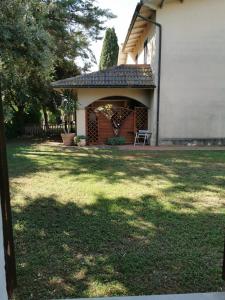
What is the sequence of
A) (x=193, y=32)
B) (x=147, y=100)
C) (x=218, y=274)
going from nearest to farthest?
→ (x=218, y=274), (x=193, y=32), (x=147, y=100)

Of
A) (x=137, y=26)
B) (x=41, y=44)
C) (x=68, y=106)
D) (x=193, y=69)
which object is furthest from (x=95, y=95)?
(x=41, y=44)

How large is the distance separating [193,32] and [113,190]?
1018 centimetres

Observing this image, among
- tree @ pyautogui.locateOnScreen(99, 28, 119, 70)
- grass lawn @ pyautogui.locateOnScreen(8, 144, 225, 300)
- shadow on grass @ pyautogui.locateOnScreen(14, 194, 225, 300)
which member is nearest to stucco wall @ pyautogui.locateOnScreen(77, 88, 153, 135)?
grass lawn @ pyautogui.locateOnScreen(8, 144, 225, 300)

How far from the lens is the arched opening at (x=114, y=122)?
16.1 meters

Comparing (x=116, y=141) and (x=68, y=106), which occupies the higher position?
(x=68, y=106)

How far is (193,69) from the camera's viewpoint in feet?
48.7

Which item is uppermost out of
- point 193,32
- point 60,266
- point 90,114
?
point 193,32

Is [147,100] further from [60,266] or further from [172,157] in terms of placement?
[60,266]

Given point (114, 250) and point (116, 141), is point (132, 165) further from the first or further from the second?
point (114, 250)

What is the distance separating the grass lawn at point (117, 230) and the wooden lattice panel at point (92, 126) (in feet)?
22.1

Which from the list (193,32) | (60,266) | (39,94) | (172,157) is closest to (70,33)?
(39,94)

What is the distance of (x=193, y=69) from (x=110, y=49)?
15981 millimetres

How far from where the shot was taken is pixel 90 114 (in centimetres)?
1612

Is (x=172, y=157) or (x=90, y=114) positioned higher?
(x=90, y=114)
